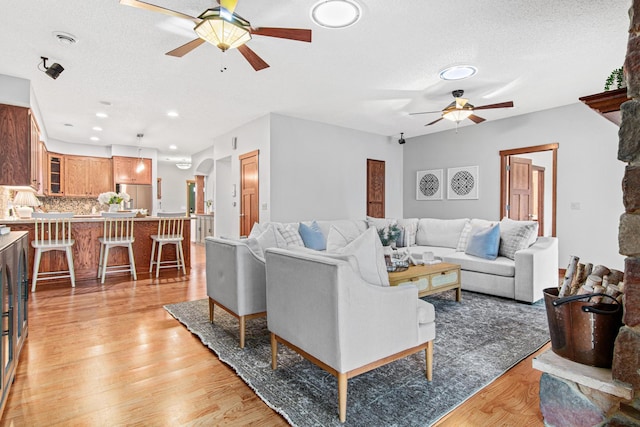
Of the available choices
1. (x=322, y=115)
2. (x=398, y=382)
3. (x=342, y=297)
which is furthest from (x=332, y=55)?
(x=398, y=382)

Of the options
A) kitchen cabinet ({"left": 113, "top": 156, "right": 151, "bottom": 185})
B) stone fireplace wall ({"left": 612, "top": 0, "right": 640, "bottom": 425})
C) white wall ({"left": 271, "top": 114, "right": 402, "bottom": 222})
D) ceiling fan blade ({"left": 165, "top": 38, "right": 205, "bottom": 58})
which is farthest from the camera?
kitchen cabinet ({"left": 113, "top": 156, "right": 151, "bottom": 185})

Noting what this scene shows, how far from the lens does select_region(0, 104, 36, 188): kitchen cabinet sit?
3881 millimetres

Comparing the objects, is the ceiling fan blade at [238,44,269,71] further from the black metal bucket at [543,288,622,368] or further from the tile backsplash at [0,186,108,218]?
the tile backsplash at [0,186,108,218]

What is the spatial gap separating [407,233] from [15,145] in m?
5.28

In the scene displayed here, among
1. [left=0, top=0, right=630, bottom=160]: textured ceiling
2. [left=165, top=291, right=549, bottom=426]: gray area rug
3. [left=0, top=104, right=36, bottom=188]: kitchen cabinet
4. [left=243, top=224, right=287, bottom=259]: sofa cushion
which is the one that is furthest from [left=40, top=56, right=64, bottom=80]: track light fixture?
[left=165, top=291, right=549, bottom=426]: gray area rug

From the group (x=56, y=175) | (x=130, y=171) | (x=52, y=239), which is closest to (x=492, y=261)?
(x=52, y=239)

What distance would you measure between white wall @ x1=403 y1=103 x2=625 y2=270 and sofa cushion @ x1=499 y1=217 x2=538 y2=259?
1.50m

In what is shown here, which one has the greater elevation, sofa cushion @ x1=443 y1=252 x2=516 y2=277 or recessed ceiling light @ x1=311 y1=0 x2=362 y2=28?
recessed ceiling light @ x1=311 y1=0 x2=362 y2=28

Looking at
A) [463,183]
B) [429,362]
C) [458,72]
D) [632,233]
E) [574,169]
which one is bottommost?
[429,362]

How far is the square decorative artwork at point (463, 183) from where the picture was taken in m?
6.30

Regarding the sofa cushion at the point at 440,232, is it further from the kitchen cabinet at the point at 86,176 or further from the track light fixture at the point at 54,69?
the kitchen cabinet at the point at 86,176

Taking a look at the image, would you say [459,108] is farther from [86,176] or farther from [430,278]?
[86,176]

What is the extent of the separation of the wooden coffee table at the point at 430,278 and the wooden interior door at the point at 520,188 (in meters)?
3.24

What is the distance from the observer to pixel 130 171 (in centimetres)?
826
